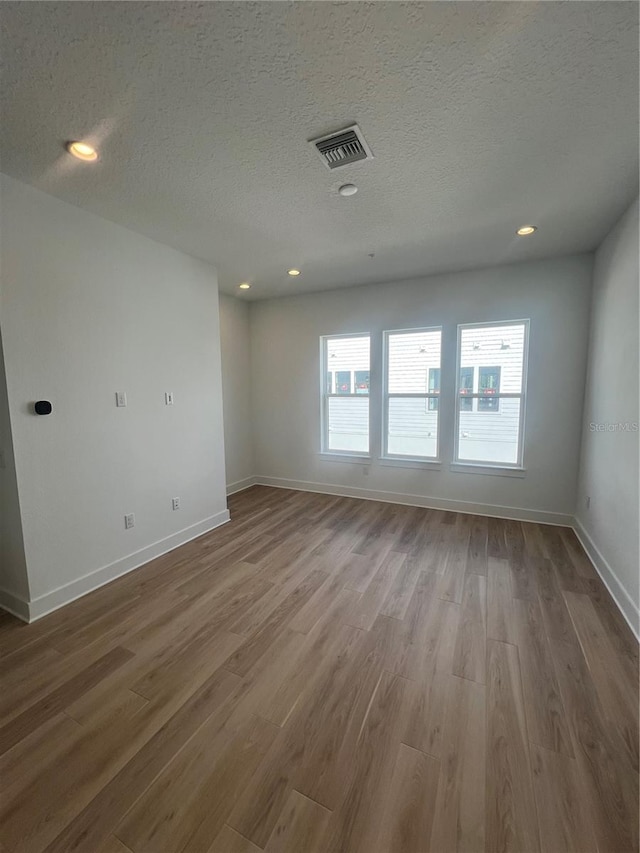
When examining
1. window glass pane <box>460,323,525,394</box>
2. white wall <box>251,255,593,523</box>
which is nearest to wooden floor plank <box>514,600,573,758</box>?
white wall <box>251,255,593,523</box>

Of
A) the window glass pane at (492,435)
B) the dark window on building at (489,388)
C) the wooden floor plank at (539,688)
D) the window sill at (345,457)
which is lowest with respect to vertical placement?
the wooden floor plank at (539,688)

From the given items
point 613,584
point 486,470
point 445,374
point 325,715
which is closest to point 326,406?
point 445,374

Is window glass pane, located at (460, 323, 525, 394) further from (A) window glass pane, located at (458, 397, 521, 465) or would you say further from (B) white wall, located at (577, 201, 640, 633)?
(B) white wall, located at (577, 201, 640, 633)

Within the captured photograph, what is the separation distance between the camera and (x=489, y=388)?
383cm

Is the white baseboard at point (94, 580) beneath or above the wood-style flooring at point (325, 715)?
above

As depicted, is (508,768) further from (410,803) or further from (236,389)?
(236,389)

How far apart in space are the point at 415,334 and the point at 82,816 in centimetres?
442

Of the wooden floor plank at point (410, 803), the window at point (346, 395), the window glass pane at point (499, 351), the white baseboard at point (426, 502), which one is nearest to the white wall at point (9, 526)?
the wooden floor plank at point (410, 803)

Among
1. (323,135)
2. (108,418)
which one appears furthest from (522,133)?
(108,418)

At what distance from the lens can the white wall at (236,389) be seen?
187 inches

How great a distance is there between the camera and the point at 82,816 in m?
1.18

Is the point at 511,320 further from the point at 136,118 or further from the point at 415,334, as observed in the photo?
the point at 136,118

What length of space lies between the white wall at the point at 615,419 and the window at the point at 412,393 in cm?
151

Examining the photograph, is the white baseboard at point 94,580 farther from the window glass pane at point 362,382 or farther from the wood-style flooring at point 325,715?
the window glass pane at point 362,382
